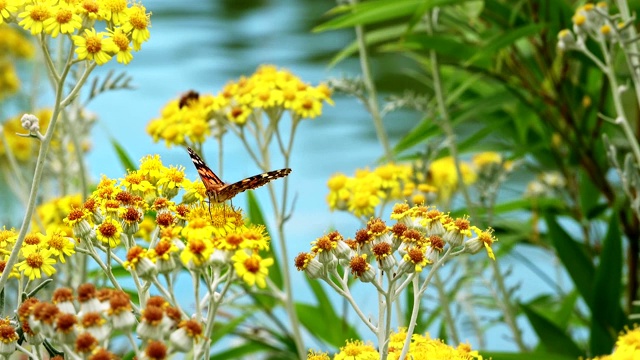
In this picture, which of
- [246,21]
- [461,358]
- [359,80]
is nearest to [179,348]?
[461,358]

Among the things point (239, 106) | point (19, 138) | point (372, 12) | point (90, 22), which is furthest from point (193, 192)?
point (19, 138)

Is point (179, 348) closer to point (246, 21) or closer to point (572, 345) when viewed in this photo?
point (572, 345)

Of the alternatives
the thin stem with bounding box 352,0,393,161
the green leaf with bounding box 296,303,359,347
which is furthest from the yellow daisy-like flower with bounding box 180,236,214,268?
the green leaf with bounding box 296,303,359,347

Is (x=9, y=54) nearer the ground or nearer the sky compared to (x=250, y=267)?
nearer the sky

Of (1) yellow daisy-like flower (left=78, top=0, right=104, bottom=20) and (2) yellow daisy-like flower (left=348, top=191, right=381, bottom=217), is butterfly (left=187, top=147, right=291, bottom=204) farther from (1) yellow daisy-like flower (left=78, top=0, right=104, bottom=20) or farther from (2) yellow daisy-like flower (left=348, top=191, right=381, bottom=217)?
(2) yellow daisy-like flower (left=348, top=191, right=381, bottom=217)

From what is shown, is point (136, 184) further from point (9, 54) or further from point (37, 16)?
point (9, 54)

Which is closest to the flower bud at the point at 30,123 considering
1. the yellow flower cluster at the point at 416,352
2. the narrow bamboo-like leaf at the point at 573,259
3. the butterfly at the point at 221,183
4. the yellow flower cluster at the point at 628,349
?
the butterfly at the point at 221,183

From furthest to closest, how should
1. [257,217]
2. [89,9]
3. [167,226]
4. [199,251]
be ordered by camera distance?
1. [257,217]
2. [89,9]
3. [167,226]
4. [199,251]
